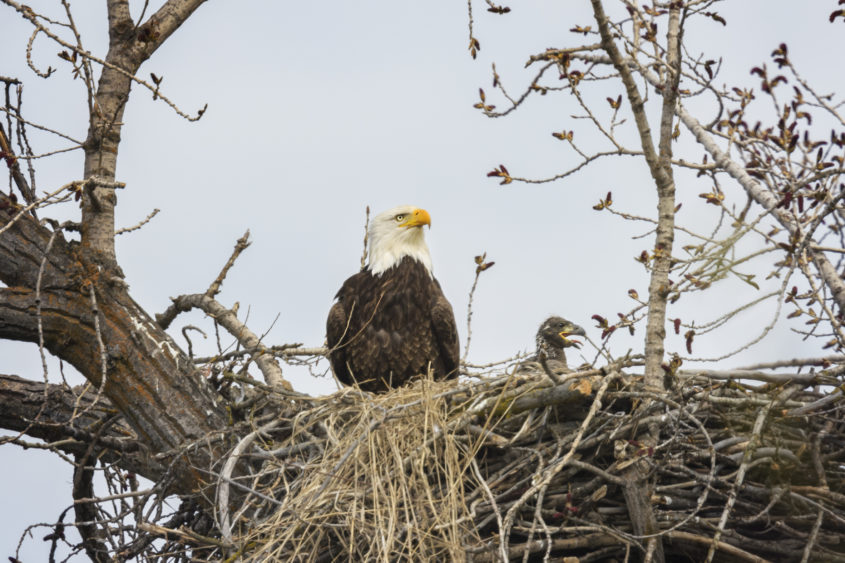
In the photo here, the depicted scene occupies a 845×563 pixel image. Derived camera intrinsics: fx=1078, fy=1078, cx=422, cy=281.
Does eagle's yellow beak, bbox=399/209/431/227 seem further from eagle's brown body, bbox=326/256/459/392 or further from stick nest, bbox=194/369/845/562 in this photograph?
stick nest, bbox=194/369/845/562

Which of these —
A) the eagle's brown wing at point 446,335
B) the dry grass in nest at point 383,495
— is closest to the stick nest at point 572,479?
the dry grass in nest at point 383,495

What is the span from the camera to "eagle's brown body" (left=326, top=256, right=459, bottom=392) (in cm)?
625

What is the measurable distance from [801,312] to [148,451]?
304 cm

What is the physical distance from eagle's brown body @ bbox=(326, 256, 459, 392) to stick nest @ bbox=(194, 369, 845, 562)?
4.92 ft

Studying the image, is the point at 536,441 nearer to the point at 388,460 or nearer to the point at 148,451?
the point at 388,460

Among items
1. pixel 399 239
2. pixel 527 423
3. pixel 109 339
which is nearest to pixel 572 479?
pixel 527 423

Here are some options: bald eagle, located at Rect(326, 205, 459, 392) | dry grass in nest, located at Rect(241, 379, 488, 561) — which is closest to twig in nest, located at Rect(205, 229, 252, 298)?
bald eagle, located at Rect(326, 205, 459, 392)

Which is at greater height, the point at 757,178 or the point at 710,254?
the point at 757,178

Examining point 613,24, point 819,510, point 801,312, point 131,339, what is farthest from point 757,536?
point 131,339

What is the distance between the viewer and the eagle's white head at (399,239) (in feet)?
22.0

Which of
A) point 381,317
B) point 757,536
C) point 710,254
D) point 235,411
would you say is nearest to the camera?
point 710,254

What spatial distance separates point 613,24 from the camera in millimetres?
4598

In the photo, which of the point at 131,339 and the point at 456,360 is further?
the point at 456,360

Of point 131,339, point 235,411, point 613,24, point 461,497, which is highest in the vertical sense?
point 613,24
